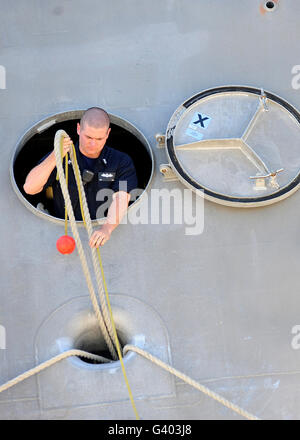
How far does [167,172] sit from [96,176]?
0.41 meters

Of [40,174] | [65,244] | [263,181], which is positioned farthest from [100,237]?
[263,181]

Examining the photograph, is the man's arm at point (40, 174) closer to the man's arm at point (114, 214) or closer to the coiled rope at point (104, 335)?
the coiled rope at point (104, 335)

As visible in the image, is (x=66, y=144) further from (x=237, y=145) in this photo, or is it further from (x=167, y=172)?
(x=237, y=145)

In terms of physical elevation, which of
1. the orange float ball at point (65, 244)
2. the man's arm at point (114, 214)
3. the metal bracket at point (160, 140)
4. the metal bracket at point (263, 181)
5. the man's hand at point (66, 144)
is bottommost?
the orange float ball at point (65, 244)

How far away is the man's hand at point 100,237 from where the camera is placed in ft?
12.2

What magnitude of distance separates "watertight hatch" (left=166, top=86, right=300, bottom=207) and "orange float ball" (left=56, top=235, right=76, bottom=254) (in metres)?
0.77

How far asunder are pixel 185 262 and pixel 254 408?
0.86m

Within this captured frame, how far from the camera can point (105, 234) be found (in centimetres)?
377

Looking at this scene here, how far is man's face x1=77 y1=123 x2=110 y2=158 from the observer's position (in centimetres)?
382
